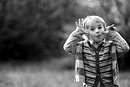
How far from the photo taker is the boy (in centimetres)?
354

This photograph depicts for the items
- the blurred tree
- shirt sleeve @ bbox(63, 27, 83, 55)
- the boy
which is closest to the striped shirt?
the boy

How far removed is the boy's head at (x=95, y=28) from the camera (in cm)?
351

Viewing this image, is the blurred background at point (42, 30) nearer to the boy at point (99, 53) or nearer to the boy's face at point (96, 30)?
the boy at point (99, 53)

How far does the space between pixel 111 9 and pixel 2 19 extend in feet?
14.3

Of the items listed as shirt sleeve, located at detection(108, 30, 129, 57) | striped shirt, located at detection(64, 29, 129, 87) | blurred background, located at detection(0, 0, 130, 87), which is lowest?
striped shirt, located at detection(64, 29, 129, 87)

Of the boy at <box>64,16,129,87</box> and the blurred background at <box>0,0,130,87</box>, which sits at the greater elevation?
the blurred background at <box>0,0,130,87</box>

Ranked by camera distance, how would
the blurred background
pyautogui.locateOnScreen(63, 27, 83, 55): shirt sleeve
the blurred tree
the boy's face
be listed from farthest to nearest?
the blurred tree < the blurred background < pyautogui.locateOnScreen(63, 27, 83, 55): shirt sleeve < the boy's face

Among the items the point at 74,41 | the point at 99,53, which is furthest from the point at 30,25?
the point at 99,53

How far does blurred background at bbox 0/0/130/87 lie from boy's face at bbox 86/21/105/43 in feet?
18.3

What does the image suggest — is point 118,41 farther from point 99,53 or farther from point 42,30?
point 42,30

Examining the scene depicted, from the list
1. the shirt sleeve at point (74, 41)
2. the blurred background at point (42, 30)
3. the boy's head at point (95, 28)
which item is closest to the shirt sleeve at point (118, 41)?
the boy's head at point (95, 28)

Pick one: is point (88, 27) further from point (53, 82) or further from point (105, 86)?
point (53, 82)

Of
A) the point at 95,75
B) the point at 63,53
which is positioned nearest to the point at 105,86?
the point at 95,75

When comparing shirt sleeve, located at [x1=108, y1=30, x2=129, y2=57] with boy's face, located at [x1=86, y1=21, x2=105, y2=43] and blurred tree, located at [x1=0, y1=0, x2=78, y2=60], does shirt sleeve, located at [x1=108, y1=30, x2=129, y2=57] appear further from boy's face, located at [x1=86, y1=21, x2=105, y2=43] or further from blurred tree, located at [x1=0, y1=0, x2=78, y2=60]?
blurred tree, located at [x1=0, y1=0, x2=78, y2=60]
